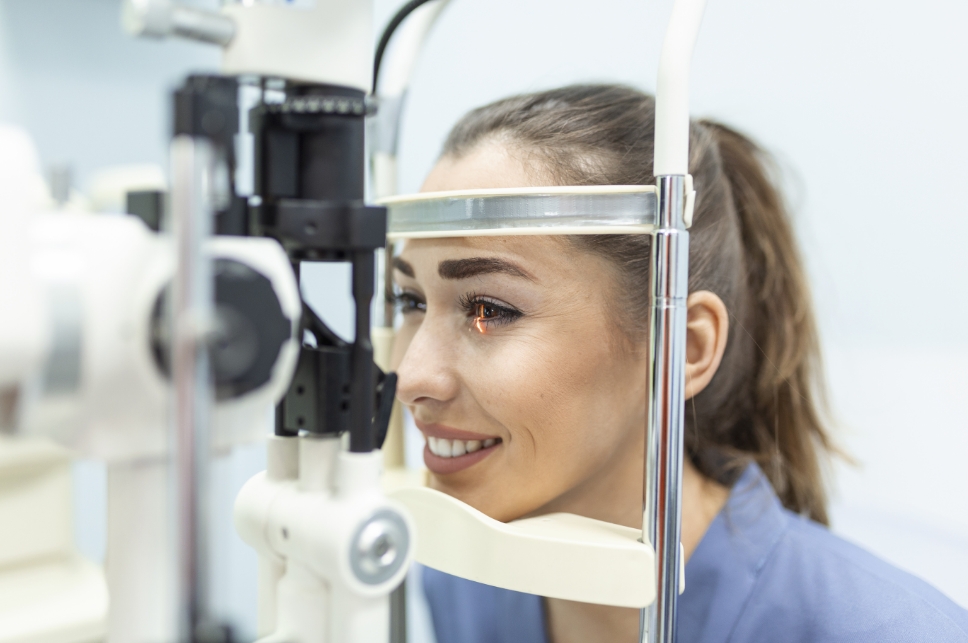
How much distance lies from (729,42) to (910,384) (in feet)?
1.63

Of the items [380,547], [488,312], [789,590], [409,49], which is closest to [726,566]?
[789,590]

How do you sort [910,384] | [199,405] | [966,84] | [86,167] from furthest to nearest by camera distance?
1. [86,167]
2. [910,384]
3. [966,84]
4. [199,405]

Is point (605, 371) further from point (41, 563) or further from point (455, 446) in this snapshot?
point (41, 563)

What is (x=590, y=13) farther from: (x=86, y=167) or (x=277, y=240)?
(x=86, y=167)

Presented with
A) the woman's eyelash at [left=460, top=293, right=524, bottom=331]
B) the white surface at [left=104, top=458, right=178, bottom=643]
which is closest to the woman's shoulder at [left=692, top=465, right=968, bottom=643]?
the woman's eyelash at [left=460, top=293, right=524, bottom=331]

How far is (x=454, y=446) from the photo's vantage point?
2.45ft

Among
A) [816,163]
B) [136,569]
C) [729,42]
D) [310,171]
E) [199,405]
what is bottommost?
[136,569]

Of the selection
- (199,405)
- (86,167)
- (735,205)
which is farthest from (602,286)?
(86,167)

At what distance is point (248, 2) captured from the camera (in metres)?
0.42

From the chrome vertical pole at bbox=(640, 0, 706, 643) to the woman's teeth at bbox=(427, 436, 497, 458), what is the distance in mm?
203

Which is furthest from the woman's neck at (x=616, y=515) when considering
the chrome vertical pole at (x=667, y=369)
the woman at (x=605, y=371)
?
the chrome vertical pole at (x=667, y=369)

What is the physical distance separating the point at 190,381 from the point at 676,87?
402 mm

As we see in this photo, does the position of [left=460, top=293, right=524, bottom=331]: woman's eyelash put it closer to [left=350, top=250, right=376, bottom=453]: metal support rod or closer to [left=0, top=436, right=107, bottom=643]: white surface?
[left=350, top=250, right=376, bottom=453]: metal support rod

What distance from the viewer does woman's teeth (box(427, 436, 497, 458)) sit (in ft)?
2.42
